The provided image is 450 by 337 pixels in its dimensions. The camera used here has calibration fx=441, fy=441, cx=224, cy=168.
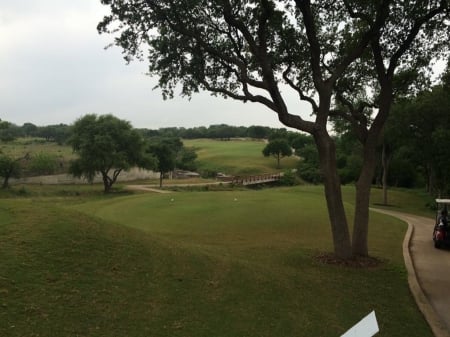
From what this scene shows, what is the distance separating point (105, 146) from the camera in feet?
180

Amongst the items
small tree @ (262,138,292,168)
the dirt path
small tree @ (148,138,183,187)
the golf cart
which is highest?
small tree @ (262,138,292,168)

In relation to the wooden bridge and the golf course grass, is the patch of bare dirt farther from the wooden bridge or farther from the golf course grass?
the wooden bridge

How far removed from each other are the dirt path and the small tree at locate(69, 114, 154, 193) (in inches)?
1635

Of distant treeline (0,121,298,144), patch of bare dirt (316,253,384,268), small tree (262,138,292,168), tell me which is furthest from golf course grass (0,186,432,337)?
distant treeline (0,121,298,144)

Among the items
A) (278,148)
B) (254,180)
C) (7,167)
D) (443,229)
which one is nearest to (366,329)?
(443,229)

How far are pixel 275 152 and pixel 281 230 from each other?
258ft

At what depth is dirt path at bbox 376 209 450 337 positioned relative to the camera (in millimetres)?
9408

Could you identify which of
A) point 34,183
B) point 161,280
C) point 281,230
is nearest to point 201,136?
point 34,183

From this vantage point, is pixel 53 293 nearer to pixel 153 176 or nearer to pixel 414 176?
pixel 414 176

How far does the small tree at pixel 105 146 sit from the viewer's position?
54781mm

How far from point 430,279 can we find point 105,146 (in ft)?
155

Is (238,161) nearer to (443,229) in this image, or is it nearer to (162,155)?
(162,155)

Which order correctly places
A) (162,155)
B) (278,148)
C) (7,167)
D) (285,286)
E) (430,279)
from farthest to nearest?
(278,148)
(162,155)
(7,167)
(430,279)
(285,286)

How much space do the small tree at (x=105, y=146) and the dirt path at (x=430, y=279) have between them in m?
41.5
